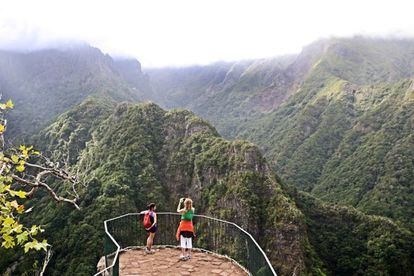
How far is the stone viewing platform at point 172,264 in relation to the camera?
1232 centimetres

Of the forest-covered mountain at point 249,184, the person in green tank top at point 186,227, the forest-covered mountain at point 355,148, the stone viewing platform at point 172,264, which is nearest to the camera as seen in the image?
the stone viewing platform at point 172,264

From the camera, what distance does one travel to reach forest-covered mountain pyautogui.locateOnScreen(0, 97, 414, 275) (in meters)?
73.3

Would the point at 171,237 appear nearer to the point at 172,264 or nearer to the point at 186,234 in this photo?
the point at 186,234

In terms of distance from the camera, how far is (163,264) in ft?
42.9

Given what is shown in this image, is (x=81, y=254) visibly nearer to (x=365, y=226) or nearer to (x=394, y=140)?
(x=365, y=226)

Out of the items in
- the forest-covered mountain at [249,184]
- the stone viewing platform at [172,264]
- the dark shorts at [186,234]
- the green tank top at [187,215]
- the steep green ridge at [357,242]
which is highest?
the green tank top at [187,215]

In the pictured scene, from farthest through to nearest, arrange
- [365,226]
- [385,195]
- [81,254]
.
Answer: [385,195] → [365,226] → [81,254]

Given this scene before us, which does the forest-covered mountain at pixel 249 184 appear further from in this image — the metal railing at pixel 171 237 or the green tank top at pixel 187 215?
the green tank top at pixel 187 215

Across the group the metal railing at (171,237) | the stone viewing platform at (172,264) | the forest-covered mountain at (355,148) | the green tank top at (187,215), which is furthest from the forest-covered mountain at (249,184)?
the green tank top at (187,215)

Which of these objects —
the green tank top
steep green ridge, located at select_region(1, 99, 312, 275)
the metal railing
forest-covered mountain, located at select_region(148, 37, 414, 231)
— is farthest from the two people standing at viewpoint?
forest-covered mountain, located at select_region(148, 37, 414, 231)

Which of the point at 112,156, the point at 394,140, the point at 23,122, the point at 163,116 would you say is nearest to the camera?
the point at 112,156

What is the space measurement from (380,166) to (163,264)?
11889 centimetres

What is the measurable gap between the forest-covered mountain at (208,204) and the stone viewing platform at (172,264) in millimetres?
52740

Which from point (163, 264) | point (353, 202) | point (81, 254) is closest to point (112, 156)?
point (81, 254)
